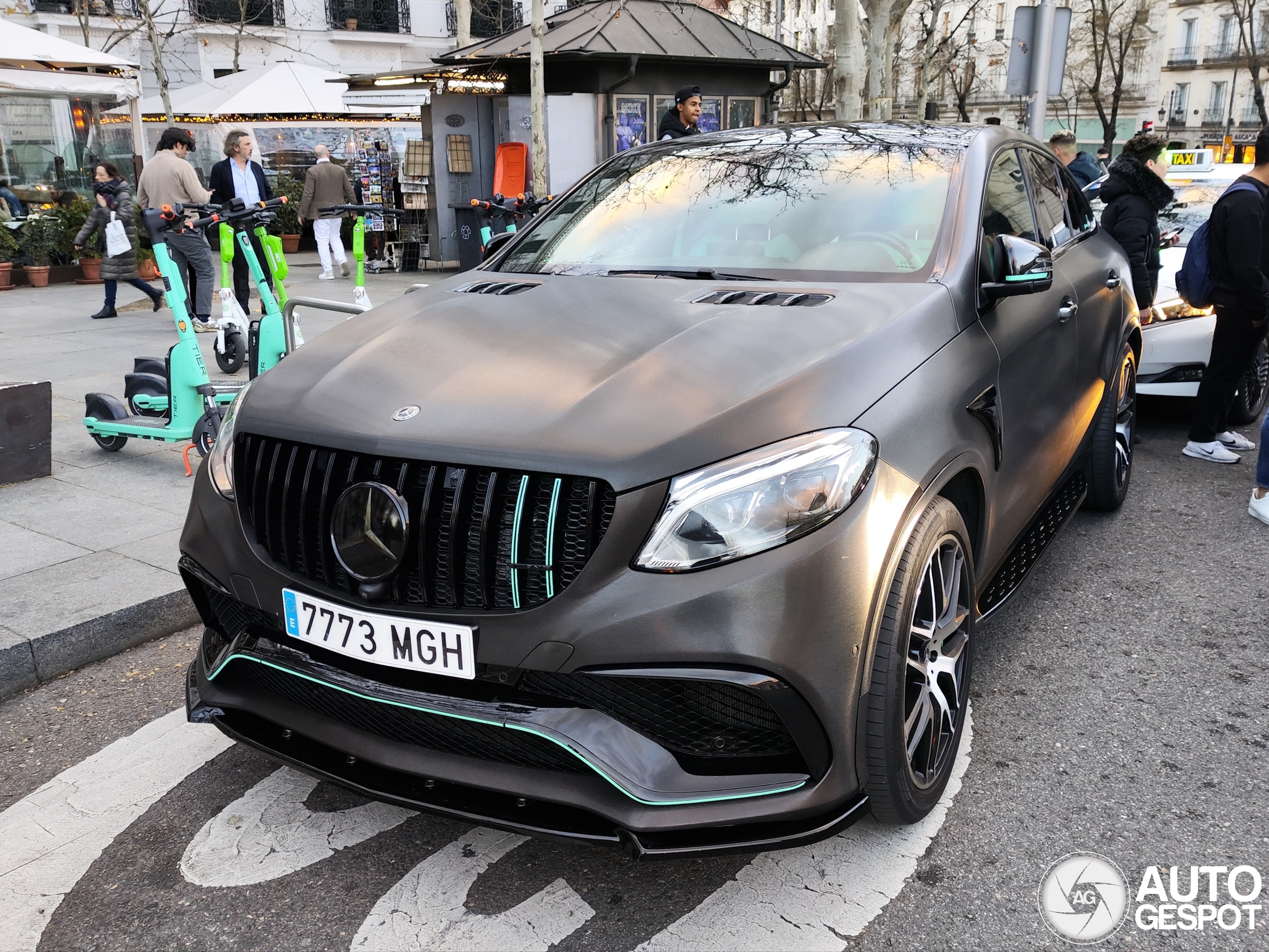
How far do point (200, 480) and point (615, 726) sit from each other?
1.36 meters

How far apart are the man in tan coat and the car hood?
42.8 ft

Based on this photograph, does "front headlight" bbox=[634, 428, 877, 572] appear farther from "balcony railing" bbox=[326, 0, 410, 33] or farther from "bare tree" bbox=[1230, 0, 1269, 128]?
"bare tree" bbox=[1230, 0, 1269, 128]

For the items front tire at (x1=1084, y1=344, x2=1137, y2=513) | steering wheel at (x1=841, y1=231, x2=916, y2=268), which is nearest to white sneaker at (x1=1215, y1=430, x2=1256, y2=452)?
front tire at (x1=1084, y1=344, x2=1137, y2=513)

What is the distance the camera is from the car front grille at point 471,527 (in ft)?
7.39

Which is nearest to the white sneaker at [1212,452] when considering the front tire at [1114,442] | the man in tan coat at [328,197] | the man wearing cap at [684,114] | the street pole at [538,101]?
the front tire at [1114,442]

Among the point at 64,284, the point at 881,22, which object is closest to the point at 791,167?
the point at 64,284

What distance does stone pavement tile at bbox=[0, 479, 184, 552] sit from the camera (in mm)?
4883

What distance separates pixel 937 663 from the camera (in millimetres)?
2740

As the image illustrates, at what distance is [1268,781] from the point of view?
299 centimetres

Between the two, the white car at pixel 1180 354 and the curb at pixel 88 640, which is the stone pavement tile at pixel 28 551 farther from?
the white car at pixel 1180 354

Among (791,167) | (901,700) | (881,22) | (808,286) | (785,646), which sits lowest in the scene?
(901,700)

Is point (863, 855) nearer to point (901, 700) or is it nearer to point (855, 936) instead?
point (855, 936)

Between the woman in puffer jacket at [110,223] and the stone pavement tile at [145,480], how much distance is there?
6.42 metres

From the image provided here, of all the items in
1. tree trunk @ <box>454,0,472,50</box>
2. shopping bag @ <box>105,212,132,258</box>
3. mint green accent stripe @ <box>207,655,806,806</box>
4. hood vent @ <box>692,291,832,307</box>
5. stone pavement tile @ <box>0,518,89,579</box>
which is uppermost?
tree trunk @ <box>454,0,472,50</box>
